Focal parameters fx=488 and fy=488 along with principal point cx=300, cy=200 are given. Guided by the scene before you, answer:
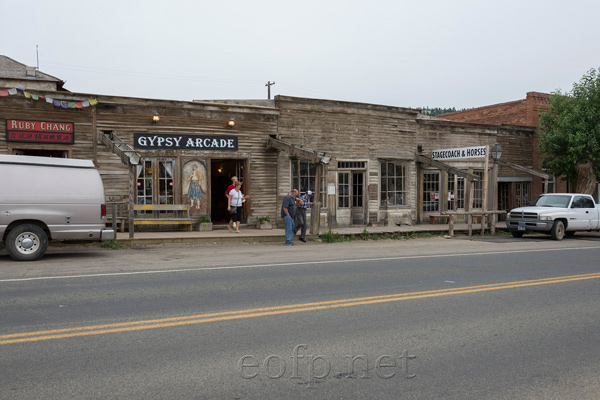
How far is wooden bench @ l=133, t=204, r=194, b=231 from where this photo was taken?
15.7 meters

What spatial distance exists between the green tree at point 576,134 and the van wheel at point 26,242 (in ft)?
69.0

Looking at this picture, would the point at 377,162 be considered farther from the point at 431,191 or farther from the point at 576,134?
the point at 576,134

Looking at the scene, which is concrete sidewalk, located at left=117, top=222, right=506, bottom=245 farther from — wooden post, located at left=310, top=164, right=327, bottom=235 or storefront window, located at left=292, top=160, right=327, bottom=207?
storefront window, located at left=292, top=160, right=327, bottom=207

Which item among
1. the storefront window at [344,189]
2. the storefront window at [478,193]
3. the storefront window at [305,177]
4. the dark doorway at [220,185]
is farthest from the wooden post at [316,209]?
the storefront window at [478,193]

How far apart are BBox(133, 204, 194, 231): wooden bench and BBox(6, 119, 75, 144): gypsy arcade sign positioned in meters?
2.98

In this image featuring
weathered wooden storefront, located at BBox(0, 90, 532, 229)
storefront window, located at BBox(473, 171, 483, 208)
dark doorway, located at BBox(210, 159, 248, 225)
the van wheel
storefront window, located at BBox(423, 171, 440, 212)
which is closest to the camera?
the van wheel

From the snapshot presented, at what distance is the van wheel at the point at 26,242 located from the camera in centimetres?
1036

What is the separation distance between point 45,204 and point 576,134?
2104 centimetres

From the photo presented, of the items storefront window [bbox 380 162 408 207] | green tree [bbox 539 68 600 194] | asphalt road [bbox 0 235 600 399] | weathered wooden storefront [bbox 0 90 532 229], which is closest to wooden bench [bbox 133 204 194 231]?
weathered wooden storefront [bbox 0 90 532 229]

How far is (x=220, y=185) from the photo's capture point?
20.2m

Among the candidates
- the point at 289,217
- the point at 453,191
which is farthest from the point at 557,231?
the point at 289,217

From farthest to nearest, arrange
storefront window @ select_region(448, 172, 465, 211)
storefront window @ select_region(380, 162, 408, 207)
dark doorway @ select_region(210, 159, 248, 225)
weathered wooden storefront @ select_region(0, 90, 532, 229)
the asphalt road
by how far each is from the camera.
A: storefront window @ select_region(448, 172, 465, 211) → storefront window @ select_region(380, 162, 408, 207) → dark doorway @ select_region(210, 159, 248, 225) → weathered wooden storefront @ select_region(0, 90, 532, 229) → the asphalt road

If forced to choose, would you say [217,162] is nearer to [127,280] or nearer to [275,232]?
[275,232]

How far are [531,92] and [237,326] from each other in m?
24.6
